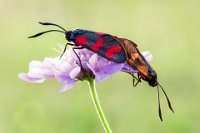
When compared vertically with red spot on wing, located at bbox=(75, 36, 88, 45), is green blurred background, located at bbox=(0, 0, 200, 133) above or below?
below

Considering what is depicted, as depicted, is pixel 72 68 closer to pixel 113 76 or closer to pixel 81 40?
pixel 81 40

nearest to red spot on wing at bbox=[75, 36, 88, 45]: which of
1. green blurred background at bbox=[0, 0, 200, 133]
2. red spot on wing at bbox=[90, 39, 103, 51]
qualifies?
red spot on wing at bbox=[90, 39, 103, 51]

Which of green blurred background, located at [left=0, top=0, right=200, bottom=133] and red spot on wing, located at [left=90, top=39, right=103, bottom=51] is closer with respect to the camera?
red spot on wing, located at [left=90, top=39, right=103, bottom=51]

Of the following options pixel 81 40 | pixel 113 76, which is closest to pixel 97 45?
pixel 81 40

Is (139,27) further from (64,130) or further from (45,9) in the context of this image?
(64,130)

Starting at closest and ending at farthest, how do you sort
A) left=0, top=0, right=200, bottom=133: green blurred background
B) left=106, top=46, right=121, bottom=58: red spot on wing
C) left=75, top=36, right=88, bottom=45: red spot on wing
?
1. left=106, top=46, right=121, bottom=58: red spot on wing
2. left=75, top=36, right=88, bottom=45: red spot on wing
3. left=0, top=0, right=200, bottom=133: green blurred background

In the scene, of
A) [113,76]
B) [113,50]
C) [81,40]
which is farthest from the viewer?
[113,76]

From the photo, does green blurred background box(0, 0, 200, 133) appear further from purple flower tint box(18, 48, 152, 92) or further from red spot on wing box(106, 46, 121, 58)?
red spot on wing box(106, 46, 121, 58)
